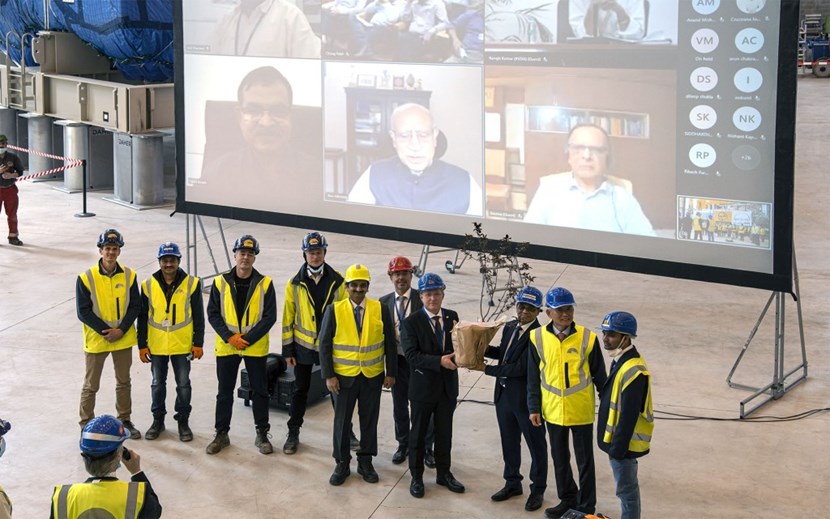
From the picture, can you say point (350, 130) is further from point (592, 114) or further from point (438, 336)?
point (438, 336)

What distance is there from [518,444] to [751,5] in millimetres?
Answer: 4003

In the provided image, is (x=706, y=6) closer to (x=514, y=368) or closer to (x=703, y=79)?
(x=703, y=79)

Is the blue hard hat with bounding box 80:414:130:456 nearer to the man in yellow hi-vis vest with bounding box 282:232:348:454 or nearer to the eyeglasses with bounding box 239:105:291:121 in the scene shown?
the man in yellow hi-vis vest with bounding box 282:232:348:454

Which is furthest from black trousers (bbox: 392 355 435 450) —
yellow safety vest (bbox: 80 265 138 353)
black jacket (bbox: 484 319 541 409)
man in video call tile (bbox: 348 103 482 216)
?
man in video call tile (bbox: 348 103 482 216)

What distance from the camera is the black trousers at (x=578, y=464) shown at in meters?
7.38

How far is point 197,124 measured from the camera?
1267cm

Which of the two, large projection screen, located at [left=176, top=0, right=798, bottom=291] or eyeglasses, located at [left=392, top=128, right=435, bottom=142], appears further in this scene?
eyeglasses, located at [left=392, top=128, right=435, bottom=142]

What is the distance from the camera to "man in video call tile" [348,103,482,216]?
1084cm

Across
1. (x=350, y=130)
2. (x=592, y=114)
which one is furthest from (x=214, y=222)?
(x=592, y=114)

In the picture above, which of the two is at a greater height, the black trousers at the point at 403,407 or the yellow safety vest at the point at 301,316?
the yellow safety vest at the point at 301,316

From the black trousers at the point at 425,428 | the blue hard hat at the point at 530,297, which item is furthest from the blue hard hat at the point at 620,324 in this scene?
the black trousers at the point at 425,428

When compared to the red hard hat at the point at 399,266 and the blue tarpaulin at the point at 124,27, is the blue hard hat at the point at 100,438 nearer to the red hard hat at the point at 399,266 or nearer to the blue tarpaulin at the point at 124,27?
the red hard hat at the point at 399,266

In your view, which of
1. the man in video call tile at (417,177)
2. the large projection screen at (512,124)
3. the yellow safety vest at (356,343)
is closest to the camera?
the yellow safety vest at (356,343)

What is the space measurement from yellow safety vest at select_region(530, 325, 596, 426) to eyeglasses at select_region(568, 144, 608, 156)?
10.0 feet
